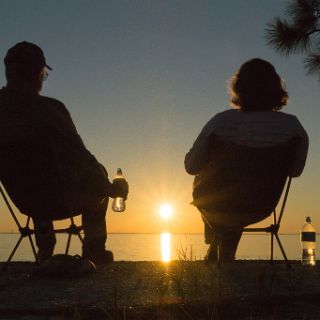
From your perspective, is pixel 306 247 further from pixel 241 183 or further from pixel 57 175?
pixel 57 175

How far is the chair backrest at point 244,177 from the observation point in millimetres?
4074

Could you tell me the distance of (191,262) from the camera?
2850 mm

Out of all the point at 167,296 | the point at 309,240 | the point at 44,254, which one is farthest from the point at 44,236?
the point at 309,240

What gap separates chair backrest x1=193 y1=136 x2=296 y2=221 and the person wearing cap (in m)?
0.86

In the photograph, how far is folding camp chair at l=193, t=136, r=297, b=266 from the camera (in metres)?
4.08

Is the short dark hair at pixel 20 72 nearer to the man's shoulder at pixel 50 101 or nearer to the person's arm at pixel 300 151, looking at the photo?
the man's shoulder at pixel 50 101

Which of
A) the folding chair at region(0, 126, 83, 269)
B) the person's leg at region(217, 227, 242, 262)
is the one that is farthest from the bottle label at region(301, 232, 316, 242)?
the folding chair at region(0, 126, 83, 269)

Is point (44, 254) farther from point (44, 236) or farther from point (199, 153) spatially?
point (199, 153)

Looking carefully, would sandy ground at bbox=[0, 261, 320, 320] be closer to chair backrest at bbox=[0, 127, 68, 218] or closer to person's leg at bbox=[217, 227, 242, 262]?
chair backrest at bbox=[0, 127, 68, 218]

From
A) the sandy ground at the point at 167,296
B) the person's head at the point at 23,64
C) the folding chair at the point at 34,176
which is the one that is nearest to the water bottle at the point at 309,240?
the sandy ground at the point at 167,296

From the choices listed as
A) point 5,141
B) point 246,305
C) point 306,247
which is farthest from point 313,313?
point 306,247

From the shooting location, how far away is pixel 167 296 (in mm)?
2852

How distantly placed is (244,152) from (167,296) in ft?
5.10

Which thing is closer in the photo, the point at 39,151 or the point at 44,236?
the point at 39,151
